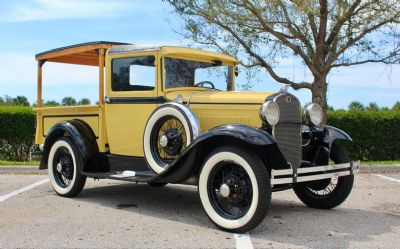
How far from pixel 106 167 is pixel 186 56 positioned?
1875mm

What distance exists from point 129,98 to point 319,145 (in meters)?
2.51

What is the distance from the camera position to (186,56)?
21.3ft

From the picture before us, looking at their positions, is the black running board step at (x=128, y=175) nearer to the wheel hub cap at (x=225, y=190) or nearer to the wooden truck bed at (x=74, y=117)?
the wooden truck bed at (x=74, y=117)

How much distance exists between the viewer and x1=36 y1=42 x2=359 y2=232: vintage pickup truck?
16.1ft

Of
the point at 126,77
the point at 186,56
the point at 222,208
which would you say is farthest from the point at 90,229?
the point at 186,56

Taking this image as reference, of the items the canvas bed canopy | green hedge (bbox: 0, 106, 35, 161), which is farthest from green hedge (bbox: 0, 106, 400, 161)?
the canvas bed canopy

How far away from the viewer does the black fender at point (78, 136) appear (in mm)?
6574

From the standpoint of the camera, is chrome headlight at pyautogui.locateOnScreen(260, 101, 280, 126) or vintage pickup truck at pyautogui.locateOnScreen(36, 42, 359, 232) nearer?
vintage pickup truck at pyautogui.locateOnScreen(36, 42, 359, 232)

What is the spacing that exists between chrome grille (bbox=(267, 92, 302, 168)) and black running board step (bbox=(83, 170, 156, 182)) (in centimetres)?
155

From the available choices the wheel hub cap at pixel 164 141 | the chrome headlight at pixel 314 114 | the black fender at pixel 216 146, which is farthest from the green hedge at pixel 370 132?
the black fender at pixel 216 146

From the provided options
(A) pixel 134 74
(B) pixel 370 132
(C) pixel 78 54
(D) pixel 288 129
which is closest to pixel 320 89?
(B) pixel 370 132

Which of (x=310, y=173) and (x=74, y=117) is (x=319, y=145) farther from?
(x=74, y=117)

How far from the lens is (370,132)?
489 inches

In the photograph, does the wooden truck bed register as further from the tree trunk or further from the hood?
the tree trunk
